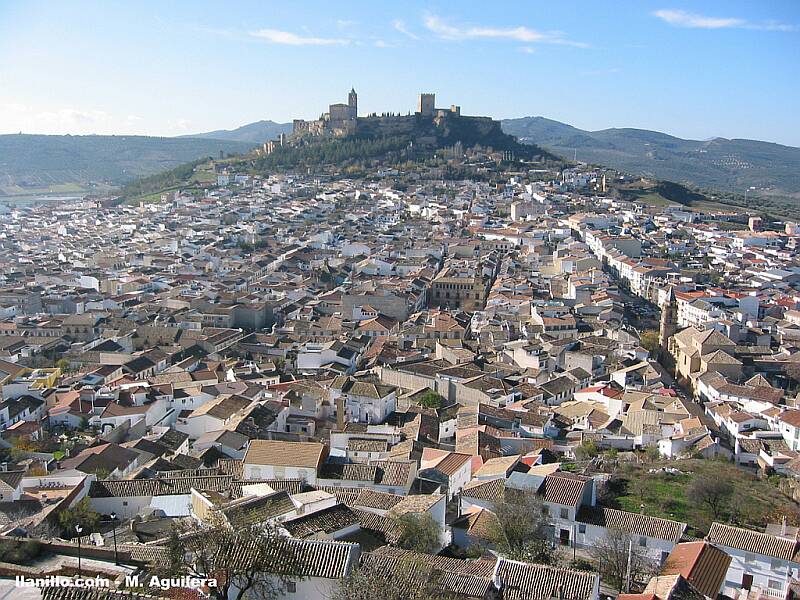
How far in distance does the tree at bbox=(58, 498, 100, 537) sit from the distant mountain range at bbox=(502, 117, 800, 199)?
80.8 m

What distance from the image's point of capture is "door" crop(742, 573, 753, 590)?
27.0 ft

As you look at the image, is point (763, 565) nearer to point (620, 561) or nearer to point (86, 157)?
point (620, 561)

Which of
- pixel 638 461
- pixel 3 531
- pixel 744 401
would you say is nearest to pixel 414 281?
pixel 744 401

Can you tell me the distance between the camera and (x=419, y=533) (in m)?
7.83

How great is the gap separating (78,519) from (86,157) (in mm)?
99396

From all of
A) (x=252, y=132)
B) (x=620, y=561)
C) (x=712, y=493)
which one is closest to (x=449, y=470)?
(x=712, y=493)

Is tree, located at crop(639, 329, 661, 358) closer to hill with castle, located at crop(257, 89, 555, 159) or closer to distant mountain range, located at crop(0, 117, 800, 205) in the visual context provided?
hill with castle, located at crop(257, 89, 555, 159)

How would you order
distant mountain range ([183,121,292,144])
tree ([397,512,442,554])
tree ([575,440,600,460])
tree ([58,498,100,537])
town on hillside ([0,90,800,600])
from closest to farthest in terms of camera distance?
1. town on hillside ([0,90,800,600])
2. tree ([397,512,442,554])
3. tree ([58,498,100,537])
4. tree ([575,440,600,460])
5. distant mountain range ([183,121,292,144])

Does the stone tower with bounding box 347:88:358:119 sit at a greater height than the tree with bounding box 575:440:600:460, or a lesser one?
greater

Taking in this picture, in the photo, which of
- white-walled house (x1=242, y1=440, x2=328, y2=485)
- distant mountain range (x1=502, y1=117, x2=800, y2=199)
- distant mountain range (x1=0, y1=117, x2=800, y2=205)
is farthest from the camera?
distant mountain range (x1=502, y1=117, x2=800, y2=199)

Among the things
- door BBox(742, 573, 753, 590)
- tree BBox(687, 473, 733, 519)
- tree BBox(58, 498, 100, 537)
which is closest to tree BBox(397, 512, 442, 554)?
door BBox(742, 573, 753, 590)

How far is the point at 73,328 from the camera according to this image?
68.7ft

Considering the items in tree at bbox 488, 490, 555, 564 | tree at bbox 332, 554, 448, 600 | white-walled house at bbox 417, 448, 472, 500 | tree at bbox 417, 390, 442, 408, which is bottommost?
tree at bbox 417, 390, 442, 408

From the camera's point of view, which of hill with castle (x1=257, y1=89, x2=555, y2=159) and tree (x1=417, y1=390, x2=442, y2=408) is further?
hill with castle (x1=257, y1=89, x2=555, y2=159)
